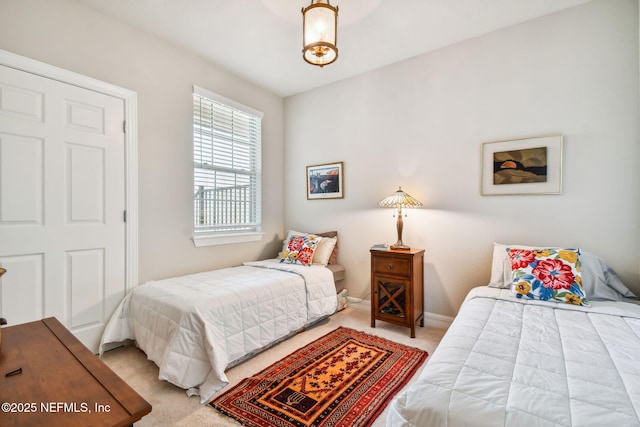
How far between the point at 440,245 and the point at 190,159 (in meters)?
2.70

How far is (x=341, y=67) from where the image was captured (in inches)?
130

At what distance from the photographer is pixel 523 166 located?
2.54m

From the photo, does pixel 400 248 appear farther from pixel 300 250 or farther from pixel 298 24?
pixel 298 24

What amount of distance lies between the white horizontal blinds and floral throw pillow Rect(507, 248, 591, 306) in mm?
2858

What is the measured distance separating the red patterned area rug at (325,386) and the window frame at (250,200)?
1.55 meters

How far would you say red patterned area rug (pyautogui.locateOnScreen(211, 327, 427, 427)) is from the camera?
1.65 metres

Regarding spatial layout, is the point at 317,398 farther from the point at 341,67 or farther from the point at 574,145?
the point at 341,67

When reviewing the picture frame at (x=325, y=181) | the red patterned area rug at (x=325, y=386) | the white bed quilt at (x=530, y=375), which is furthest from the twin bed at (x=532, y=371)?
the picture frame at (x=325, y=181)

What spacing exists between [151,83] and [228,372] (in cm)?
259

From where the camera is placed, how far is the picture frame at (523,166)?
2.42m

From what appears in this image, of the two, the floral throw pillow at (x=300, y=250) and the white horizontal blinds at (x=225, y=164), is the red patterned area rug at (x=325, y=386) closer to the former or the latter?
the floral throw pillow at (x=300, y=250)

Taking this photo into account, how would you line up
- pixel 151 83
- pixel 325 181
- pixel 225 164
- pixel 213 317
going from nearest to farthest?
pixel 213 317
pixel 151 83
pixel 225 164
pixel 325 181

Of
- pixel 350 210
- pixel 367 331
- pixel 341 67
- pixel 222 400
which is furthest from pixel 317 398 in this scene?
pixel 341 67

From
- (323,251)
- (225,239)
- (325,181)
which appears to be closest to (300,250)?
(323,251)
